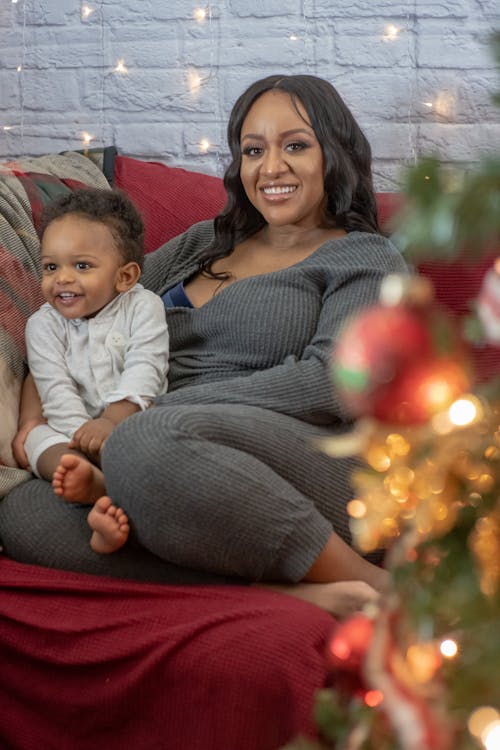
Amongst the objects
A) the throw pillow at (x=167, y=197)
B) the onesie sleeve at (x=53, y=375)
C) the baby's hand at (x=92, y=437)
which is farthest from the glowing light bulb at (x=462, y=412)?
the throw pillow at (x=167, y=197)

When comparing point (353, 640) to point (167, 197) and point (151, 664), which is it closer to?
point (151, 664)

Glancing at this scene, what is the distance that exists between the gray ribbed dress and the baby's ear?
0.13 m

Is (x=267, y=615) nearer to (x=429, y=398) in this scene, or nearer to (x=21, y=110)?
(x=429, y=398)

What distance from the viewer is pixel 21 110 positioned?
250 centimetres

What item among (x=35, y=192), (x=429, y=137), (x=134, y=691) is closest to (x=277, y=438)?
(x=134, y=691)

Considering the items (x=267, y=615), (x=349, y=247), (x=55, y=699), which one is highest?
(x=349, y=247)

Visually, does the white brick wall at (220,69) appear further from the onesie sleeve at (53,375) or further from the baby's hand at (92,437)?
the baby's hand at (92,437)

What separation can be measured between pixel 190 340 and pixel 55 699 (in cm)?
68

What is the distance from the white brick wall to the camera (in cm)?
223

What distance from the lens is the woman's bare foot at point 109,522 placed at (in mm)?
1384

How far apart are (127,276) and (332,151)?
15.8 inches

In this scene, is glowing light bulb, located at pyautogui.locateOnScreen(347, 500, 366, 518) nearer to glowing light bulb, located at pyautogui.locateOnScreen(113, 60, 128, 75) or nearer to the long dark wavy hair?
the long dark wavy hair

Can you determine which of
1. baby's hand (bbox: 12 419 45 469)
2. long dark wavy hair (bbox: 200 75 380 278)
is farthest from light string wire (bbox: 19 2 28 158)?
baby's hand (bbox: 12 419 45 469)

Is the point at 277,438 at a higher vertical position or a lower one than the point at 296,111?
lower
